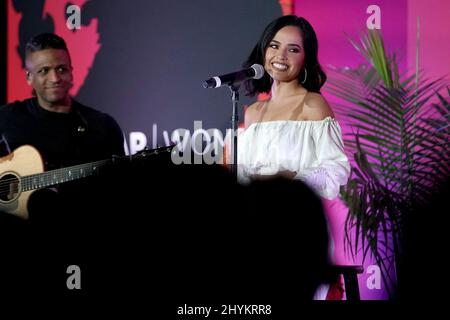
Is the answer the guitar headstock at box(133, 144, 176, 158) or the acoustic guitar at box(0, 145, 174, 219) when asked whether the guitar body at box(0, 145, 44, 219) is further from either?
the guitar headstock at box(133, 144, 176, 158)

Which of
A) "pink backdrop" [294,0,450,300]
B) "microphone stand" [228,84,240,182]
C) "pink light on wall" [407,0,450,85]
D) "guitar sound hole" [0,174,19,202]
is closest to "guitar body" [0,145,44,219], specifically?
"guitar sound hole" [0,174,19,202]

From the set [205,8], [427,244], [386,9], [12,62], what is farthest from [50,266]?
[386,9]

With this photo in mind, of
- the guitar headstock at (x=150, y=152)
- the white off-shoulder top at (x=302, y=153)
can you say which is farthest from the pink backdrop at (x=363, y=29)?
the guitar headstock at (x=150, y=152)

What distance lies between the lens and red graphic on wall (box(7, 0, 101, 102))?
2936 millimetres

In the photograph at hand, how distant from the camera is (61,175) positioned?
111 inches

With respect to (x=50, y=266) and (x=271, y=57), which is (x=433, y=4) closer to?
(x=271, y=57)

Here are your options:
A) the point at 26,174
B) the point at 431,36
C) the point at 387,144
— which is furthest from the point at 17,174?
the point at 431,36

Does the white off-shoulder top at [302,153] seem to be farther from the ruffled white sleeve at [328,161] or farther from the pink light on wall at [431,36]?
the pink light on wall at [431,36]

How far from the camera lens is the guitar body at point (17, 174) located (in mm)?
2844

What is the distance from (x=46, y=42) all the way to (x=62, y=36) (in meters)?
0.09

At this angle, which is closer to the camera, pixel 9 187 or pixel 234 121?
pixel 234 121

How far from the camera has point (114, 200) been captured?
2881 millimetres

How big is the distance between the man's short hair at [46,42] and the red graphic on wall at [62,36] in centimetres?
3

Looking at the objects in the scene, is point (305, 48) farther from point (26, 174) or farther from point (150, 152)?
point (26, 174)
